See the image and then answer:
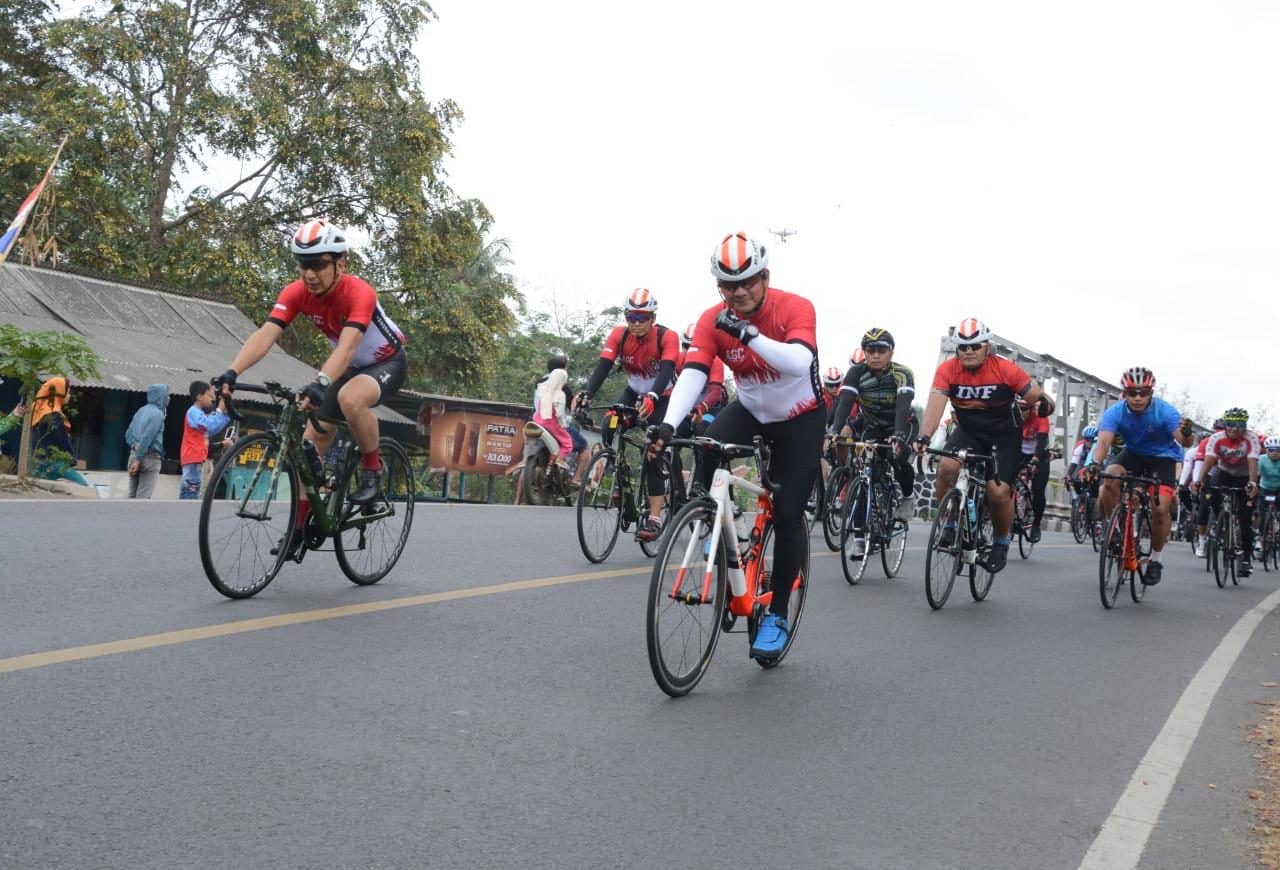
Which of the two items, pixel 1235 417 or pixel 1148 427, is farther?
pixel 1235 417

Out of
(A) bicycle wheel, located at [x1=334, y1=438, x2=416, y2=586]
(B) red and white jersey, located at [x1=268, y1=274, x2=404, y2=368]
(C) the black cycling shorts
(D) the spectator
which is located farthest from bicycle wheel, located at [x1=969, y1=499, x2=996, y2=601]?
(D) the spectator

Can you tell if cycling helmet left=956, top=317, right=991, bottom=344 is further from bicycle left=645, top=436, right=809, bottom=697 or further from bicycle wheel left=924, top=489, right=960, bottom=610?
bicycle left=645, top=436, right=809, bottom=697

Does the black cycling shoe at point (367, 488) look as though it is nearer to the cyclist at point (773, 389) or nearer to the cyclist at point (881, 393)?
the cyclist at point (773, 389)

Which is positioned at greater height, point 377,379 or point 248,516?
point 377,379

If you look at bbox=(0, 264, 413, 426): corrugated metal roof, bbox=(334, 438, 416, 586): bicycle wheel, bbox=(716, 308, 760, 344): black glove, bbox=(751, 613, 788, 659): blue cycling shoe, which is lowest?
bbox=(751, 613, 788, 659): blue cycling shoe

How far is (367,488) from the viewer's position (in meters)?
7.81

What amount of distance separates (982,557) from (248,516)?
5.99 m

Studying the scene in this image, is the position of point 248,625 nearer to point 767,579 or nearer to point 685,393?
point 685,393

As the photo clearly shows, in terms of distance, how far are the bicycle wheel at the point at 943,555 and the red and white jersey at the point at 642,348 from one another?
8.10 ft

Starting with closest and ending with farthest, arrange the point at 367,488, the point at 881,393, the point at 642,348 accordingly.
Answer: the point at 367,488 → the point at 642,348 → the point at 881,393

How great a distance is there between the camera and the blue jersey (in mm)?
11977

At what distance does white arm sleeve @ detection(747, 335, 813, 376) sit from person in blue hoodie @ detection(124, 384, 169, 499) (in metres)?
11.3

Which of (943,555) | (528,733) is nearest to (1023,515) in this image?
(943,555)

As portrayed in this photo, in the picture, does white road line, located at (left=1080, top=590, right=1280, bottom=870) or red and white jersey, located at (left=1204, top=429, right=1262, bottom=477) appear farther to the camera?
red and white jersey, located at (left=1204, top=429, right=1262, bottom=477)
